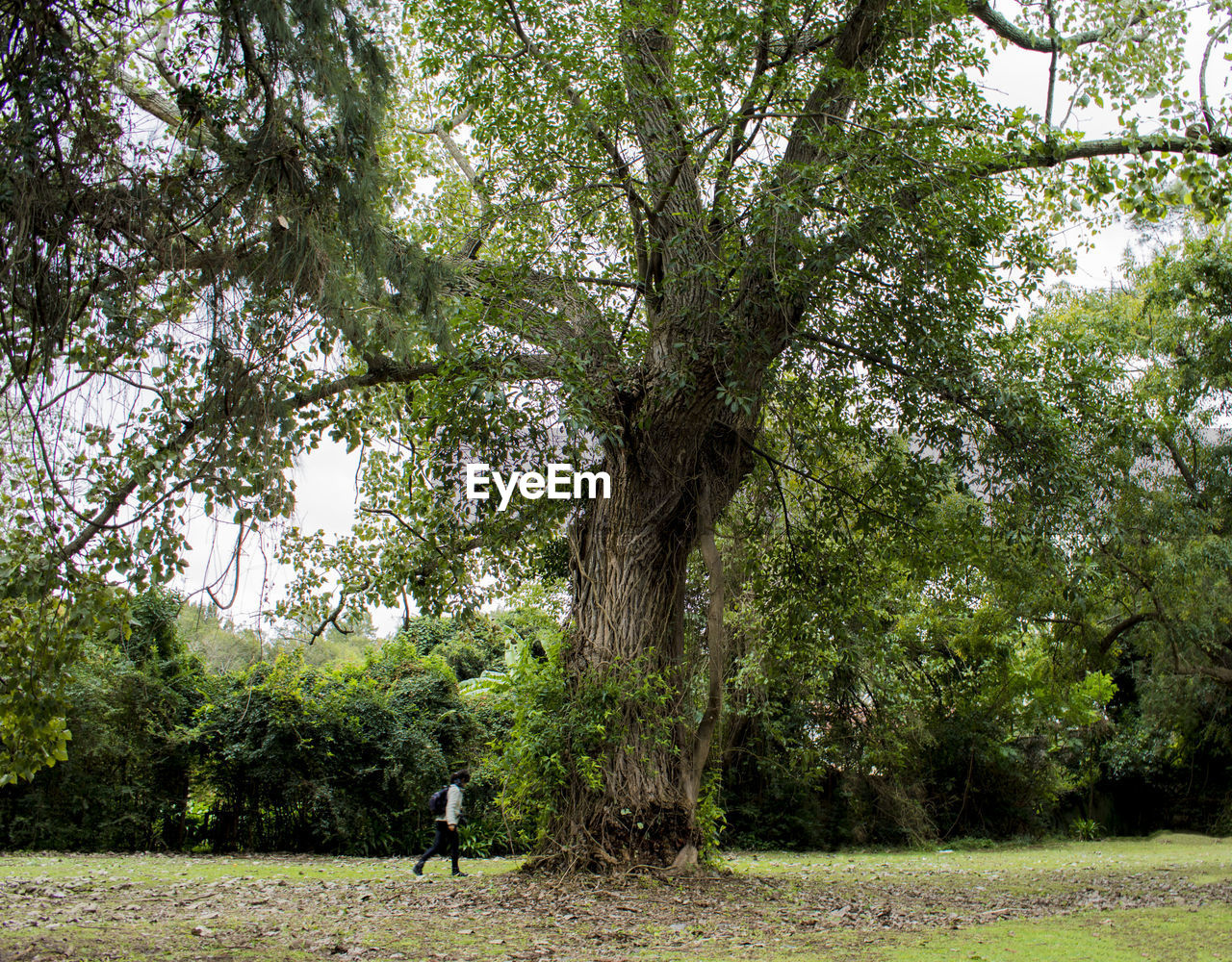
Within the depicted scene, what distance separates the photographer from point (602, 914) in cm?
638

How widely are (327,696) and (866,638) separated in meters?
7.85

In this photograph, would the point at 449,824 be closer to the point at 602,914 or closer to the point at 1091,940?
the point at 602,914

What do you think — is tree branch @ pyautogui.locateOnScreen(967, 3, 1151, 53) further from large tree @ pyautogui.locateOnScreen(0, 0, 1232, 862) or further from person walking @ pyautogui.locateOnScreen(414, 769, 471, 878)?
person walking @ pyautogui.locateOnScreen(414, 769, 471, 878)

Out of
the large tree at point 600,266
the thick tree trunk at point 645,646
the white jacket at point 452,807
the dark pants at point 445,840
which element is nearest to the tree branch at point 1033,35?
the large tree at point 600,266

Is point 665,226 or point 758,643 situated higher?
point 665,226

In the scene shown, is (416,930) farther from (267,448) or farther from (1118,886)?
(1118,886)

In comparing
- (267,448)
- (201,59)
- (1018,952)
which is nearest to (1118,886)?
(1018,952)

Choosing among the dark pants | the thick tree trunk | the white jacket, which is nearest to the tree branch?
the thick tree trunk

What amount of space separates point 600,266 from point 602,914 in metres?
6.85

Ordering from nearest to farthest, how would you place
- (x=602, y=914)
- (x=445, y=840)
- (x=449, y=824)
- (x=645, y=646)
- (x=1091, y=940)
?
(x=1091, y=940) → (x=602, y=914) → (x=645, y=646) → (x=449, y=824) → (x=445, y=840)

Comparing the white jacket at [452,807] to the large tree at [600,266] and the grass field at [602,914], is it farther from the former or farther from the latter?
the large tree at [600,266]

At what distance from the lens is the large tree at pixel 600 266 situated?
175 inches

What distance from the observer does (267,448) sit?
4.64 m

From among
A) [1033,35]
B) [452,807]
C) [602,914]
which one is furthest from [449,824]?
[1033,35]
